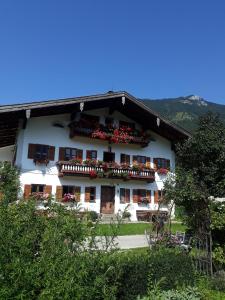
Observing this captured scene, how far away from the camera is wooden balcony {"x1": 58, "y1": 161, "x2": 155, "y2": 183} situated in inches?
1061

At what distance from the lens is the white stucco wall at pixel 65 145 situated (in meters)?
26.2

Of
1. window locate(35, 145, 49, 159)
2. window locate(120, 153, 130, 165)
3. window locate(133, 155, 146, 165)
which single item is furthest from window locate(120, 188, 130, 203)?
window locate(35, 145, 49, 159)

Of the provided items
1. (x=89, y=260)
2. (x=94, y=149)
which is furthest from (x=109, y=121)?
(x=89, y=260)

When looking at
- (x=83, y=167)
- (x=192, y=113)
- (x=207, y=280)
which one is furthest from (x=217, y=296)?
(x=192, y=113)

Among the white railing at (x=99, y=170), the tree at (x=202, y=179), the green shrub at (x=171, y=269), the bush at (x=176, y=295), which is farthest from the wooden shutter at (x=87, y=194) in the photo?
the bush at (x=176, y=295)

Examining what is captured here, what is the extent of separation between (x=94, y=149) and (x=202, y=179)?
15.9 metres

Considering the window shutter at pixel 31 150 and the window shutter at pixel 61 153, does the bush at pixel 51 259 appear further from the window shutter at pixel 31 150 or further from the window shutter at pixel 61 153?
the window shutter at pixel 61 153

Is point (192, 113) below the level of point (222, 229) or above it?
above

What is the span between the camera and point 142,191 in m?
31.0

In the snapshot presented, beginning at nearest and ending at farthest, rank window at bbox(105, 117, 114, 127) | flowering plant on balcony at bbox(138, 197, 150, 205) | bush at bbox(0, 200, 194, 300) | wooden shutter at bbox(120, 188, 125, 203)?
bush at bbox(0, 200, 194, 300) < window at bbox(105, 117, 114, 127) < wooden shutter at bbox(120, 188, 125, 203) < flowering plant on balcony at bbox(138, 197, 150, 205)

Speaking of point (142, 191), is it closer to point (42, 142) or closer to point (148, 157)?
point (148, 157)

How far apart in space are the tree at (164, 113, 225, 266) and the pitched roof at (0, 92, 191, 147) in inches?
456

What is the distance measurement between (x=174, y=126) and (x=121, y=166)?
5.68m

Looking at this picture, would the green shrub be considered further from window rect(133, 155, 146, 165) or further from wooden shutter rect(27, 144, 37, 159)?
window rect(133, 155, 146, 165)
